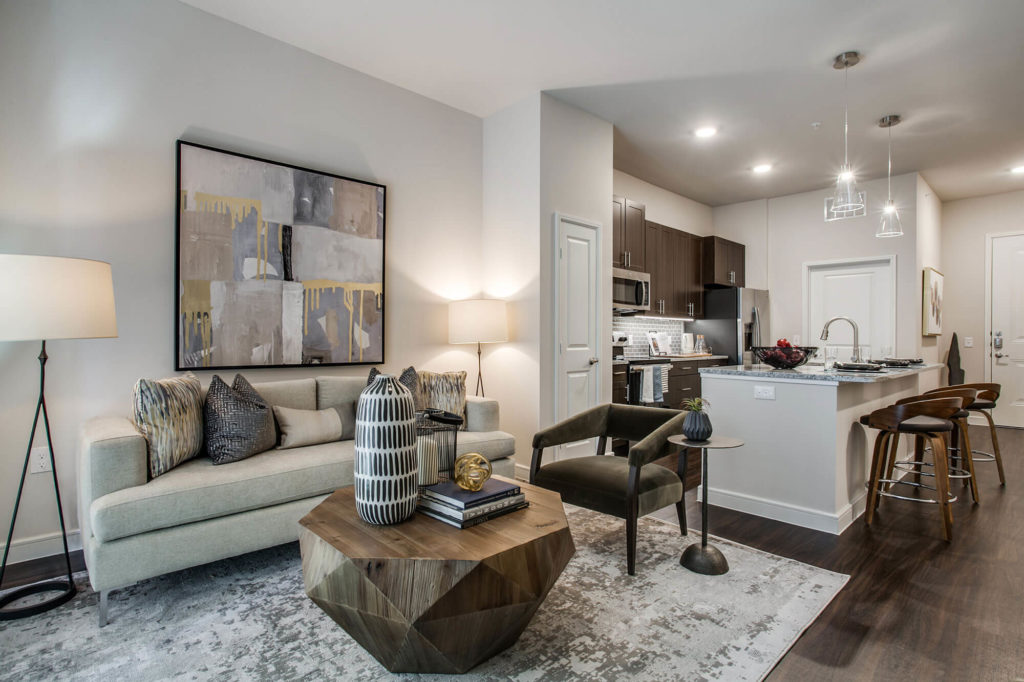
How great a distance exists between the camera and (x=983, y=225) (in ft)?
21.9

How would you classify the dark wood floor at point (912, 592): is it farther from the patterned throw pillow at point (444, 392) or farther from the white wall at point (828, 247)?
the white wall at point (828, 247)

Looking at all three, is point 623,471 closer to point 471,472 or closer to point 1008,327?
point 471,472

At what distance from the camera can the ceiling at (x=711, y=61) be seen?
119 inches

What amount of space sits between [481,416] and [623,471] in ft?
3.75

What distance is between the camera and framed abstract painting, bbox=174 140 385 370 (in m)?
2.95

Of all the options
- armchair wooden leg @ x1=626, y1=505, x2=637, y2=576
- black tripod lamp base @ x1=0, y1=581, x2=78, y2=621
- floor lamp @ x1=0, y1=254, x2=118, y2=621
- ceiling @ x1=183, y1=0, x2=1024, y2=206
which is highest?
ceiling @ x1=183, y1=0, x2=1024, y2=206

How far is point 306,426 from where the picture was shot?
2883mm

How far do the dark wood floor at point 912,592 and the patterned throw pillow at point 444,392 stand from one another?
1.56 meters

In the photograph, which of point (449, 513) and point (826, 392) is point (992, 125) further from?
point (449, 513)

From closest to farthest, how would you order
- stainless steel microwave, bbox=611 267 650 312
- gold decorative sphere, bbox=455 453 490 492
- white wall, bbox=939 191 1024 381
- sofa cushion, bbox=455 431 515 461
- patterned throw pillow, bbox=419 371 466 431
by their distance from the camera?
1. gold decorative sphere, bbox=455 453 490 492
2. sofa cushion, bbox=455 431 515 461
3. patterned throw pillow, bbox=419 371 466 431
4. stainless steel microwave, bbox=611 267 650 312
5. white wall, bbox=939 191 1024 381

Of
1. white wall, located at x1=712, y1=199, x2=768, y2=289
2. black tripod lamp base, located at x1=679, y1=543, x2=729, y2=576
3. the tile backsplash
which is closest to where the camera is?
black tripod lamp base, located at x1=679, y1=543, x2=729, y2=576

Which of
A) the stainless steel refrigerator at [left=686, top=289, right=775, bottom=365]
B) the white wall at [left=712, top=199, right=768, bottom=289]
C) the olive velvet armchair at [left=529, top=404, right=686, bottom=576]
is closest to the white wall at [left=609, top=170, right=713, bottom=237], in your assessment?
the white wall at [left=712, top=199, right=768, bottom=289]

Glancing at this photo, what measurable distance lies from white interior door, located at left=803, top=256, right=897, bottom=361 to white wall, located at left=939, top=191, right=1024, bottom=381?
1.53 metres

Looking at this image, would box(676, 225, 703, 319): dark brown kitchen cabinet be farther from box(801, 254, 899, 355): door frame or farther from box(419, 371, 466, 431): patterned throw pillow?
box(419, 371, 466, 431): patterned throw pillow
